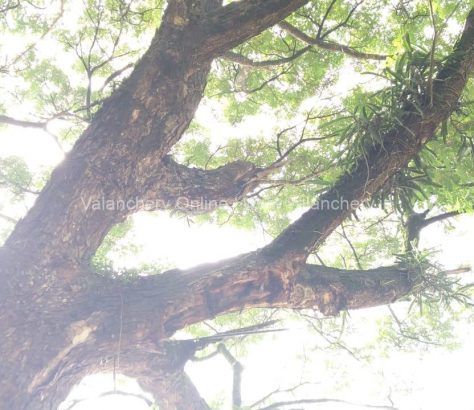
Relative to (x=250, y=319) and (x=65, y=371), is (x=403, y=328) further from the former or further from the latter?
(x=65, y=371)

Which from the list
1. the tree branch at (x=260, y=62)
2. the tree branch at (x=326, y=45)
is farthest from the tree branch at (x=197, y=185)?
the tree branch at (x=326, y=45)

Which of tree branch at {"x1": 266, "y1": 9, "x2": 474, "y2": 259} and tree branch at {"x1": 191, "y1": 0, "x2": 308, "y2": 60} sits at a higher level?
tree branch at {"x1": 191, "y1": 0, "x2": 308, "y2": 60}

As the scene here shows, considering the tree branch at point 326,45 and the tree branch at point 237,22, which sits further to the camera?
the tree branch at point 326,45

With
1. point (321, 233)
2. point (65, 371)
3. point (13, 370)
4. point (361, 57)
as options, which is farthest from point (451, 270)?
point (13, 370)

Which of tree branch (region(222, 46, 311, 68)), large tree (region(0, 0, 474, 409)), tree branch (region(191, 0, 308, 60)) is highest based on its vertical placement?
tree branch (region(222, 46, 311, 68))

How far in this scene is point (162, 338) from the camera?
3.39 m

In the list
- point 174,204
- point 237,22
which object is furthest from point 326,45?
point 174,204

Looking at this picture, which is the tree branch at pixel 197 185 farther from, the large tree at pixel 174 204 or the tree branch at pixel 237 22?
the tree branch at pixel 237 22

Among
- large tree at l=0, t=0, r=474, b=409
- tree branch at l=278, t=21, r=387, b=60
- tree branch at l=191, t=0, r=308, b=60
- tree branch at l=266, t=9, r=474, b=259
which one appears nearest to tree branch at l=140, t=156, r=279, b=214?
large tree at l=0, t=0, r=474, b=409

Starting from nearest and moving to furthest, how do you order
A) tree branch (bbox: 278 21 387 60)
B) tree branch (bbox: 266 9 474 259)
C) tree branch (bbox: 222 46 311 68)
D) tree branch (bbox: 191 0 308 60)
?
tree branch (bbox: 266 9 474 259) < tree branch (bbox: 191 0 308 60) < tree branch (bbox: 278 21 387 60) < tree branch (bbox: 222 46 311 68)

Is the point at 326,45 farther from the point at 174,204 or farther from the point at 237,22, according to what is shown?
the point at 174,204

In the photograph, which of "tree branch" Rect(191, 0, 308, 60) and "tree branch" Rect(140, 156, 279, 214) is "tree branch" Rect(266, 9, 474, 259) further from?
"tree branch" Rect(191, 0, 308, 60)

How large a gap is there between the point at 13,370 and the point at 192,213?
6.66 feet

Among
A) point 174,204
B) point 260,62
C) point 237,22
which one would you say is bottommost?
point 174,204
